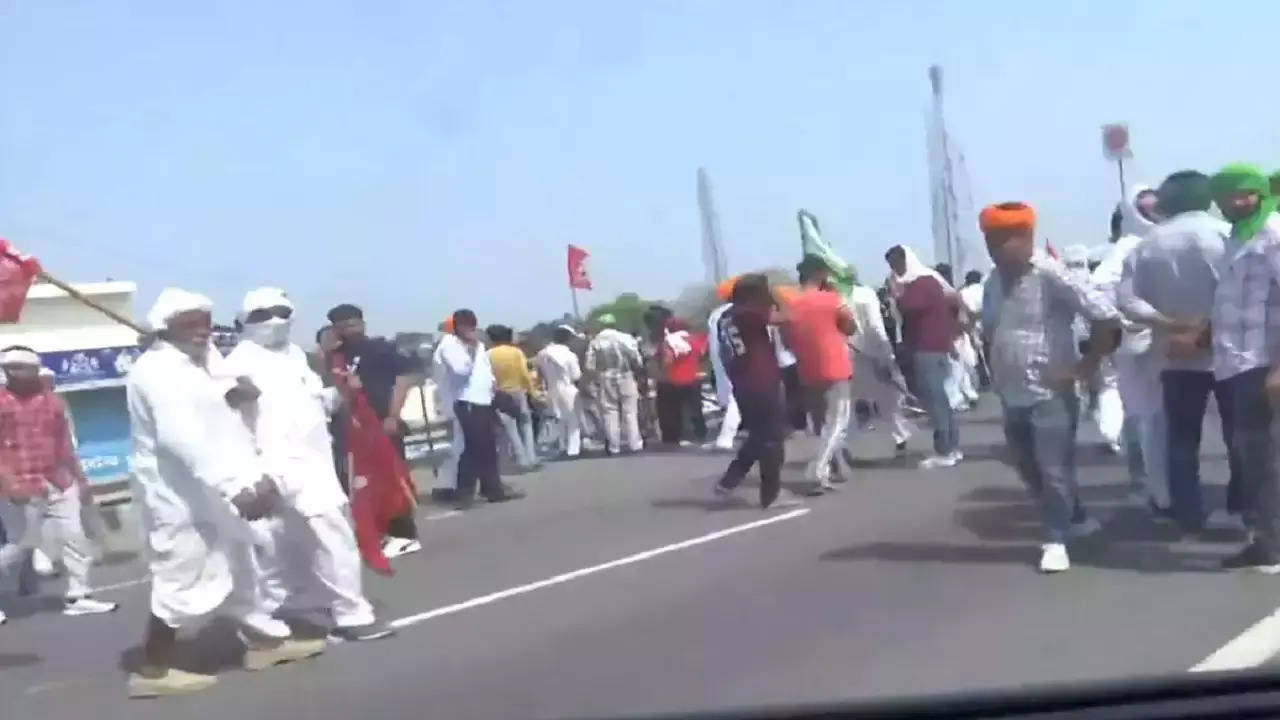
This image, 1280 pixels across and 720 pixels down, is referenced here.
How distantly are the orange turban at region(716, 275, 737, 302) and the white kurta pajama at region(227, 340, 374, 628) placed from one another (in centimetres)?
438

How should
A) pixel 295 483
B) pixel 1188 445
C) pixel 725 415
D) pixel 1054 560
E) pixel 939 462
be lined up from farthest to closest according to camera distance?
1. pixel 725 415
2. pixel 939 462
3. pixel 1188 445
4. pixel 1054 560
5. pixel 295 483

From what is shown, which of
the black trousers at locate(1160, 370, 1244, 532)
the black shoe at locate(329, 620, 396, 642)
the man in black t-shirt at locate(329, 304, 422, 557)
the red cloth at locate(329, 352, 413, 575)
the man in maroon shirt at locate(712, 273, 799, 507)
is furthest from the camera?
the man in maroon shirt at locate(712, 273, 799, 507)

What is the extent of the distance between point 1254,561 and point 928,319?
4.86 m

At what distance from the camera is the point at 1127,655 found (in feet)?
17.5

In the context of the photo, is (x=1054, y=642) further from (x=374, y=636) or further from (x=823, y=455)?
(x=823, y=455)

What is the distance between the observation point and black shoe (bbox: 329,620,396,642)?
686 cm

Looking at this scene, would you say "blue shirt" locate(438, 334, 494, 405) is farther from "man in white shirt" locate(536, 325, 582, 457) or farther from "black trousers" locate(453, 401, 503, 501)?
"man in white shirt" locate(536, 325, 582, 457)

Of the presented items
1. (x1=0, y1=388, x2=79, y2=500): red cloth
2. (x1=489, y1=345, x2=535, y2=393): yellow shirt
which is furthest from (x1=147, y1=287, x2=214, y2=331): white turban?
(x1=489, y1=345, x2=535, y2=393): yellow shirt

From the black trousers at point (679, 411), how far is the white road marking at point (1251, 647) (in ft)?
35.7

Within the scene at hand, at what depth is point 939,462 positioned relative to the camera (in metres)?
11.6

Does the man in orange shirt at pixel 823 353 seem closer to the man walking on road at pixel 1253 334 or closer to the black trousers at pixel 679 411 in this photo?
the man walking on road at pixel 1253 334

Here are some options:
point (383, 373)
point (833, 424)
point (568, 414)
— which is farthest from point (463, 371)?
point (568, 414)

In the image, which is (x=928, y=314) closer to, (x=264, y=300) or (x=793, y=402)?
(x=793, y=402)

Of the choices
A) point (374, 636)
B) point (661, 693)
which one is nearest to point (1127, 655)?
point (661, 693)
